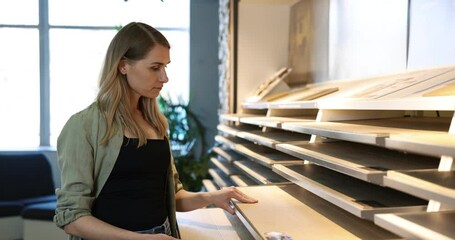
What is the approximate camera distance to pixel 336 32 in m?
3.44

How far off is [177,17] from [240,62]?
3024 mm

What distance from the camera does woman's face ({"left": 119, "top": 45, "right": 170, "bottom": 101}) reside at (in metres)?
1.82

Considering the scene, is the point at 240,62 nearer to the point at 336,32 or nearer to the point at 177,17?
the point at 336,32

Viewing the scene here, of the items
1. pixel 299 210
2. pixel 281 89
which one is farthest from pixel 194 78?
pixel 299 210

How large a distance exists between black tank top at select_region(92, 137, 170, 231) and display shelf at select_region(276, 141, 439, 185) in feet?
1.96

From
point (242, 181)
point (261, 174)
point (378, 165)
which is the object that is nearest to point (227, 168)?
point (242, 181)

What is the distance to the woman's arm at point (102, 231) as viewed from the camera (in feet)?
5.42

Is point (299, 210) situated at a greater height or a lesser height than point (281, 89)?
lesser

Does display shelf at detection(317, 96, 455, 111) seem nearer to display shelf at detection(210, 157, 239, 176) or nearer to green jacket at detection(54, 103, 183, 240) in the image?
Result: green jacket at detection(54, 103, 183, 240)

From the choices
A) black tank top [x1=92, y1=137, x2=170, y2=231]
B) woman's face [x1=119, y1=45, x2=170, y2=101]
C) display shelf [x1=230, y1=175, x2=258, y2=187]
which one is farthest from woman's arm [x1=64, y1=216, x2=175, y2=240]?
display shelf [x1=230, y1=175, x2=258, y2=187]

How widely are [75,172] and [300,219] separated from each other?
0.79m

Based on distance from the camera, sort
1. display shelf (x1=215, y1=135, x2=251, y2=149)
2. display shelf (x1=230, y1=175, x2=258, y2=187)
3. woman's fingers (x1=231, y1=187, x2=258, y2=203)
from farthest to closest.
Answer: display shelf (x1=215, y1=135, x2=251, y2=149) < display shelf (x1=230, y1=175, x2=258, y2=187) < woman's fingers (x1=231, y1=187, x2=258, y2=203)

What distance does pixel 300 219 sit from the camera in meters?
1.82

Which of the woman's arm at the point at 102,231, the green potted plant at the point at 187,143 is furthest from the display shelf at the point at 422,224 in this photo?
the green potted plant at the point at 187,143
